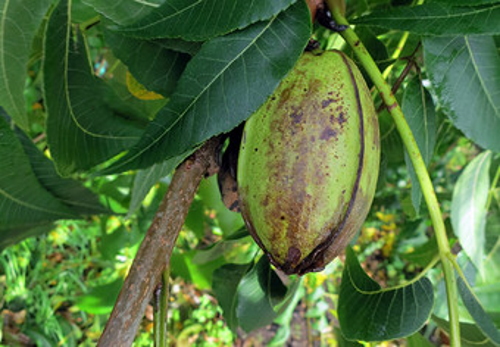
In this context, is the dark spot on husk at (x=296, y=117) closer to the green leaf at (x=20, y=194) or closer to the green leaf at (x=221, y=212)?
the green leaf at (x=20, y=194)

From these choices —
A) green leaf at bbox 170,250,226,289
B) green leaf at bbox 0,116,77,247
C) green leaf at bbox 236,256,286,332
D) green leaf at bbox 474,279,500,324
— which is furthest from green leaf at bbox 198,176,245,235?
green leaf at bbox 474,279,500,324

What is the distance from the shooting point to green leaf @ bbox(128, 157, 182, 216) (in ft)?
1.83

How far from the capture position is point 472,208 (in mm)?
878

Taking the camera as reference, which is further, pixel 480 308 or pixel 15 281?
pixel 15 281

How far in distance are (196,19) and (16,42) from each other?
208 millimetres

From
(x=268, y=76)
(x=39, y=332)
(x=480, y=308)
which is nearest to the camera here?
(x=268, y=76)

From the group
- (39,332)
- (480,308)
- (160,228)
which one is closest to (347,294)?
(480,308)

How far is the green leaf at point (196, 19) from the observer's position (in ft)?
1.57

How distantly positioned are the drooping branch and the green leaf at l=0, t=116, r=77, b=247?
7.5 inches

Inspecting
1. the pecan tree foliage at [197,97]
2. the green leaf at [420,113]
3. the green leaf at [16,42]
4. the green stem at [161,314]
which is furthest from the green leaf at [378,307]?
the green leaf at [16,42]

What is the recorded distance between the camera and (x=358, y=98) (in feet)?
1.74

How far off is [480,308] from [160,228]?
1.22 ft

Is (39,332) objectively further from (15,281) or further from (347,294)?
(347,294)

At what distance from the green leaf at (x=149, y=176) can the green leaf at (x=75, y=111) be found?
0.05 metres
